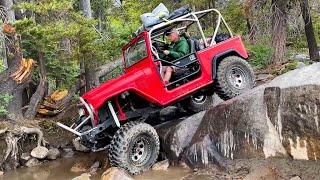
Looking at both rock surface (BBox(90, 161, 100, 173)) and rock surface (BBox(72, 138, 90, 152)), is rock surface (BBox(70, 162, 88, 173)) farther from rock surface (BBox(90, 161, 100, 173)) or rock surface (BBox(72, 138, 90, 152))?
rock surface (BBox(72, 138, 90, 152))

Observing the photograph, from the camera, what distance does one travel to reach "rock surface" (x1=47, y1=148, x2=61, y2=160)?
33.0 feet

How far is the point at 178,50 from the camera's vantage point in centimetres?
862

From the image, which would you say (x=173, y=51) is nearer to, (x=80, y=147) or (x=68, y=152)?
(x=80, y=147)

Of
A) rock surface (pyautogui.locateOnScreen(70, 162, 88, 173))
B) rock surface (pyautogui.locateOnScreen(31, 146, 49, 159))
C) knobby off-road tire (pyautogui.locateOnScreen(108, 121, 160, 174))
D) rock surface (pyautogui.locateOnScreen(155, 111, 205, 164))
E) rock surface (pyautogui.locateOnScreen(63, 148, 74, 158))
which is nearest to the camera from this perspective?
knobby off-road tire (pyautogui.locateOnScreen(108, 121, 160, 174))

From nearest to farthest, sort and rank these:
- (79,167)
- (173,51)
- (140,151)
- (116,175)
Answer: (116,175) < (140,151) < (173,51) < (79,167)

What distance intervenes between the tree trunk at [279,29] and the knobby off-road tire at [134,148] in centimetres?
646

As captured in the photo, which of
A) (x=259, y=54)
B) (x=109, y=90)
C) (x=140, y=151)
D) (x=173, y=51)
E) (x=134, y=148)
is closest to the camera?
(x=109, y=90)

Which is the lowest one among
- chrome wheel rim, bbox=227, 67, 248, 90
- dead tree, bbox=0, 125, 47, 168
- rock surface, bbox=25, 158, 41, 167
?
rock surface, bbox=25, 158, 41, 167

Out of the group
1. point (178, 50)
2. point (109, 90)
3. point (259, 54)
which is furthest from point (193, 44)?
point (259, 54)

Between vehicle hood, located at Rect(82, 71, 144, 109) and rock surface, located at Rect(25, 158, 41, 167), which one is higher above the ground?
vehicle hood, located at Rect(82, 71, 144, 109)

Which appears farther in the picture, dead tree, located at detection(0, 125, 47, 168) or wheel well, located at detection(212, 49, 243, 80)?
dead tree, located at detection(0, 125, 47, 168)

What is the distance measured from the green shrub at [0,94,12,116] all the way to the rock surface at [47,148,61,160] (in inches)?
56.7

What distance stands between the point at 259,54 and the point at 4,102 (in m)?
8.13

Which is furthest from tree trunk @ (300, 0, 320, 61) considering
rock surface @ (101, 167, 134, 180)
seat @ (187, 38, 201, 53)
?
rock surface @ (101, 167, 134, 180)
